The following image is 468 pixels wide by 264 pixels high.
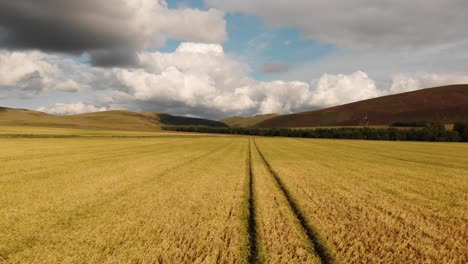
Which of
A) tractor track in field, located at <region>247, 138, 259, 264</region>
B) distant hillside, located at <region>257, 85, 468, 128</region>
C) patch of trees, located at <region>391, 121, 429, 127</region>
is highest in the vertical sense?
distant hillside, located at <region>257, 85, 468, 128</region>

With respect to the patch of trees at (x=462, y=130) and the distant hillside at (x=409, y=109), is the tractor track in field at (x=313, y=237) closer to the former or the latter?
the patch of trees at (x=462, y=130)

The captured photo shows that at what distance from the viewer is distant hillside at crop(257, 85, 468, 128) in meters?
140

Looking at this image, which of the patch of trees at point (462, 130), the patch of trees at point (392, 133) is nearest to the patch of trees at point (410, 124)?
the patch of trees at point (392, 133)

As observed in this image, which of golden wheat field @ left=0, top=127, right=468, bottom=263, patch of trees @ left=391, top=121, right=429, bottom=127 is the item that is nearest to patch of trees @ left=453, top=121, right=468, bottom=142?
patch of trees @ left=391, top=121, right=429, bottom=127

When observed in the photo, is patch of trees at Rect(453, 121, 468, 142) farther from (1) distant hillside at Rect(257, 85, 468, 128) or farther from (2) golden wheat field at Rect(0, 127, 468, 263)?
(2) golden wheat field at Rect(0, 127, 468, 263)

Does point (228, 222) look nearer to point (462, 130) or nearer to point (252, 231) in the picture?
point (252, 231)

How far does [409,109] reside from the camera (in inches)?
6102

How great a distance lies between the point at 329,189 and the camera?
12.4 metres

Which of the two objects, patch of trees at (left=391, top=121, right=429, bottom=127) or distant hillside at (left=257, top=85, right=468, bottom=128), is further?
distant hillside at (left=257, top=85, right=468, bottom=128)

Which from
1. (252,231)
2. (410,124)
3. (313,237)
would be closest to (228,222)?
(252,231)

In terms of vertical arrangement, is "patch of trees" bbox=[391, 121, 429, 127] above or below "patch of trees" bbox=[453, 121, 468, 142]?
above

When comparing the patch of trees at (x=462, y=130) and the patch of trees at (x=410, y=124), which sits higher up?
the patch of trees at (x=410, y=124)

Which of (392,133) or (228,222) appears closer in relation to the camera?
(228,222)

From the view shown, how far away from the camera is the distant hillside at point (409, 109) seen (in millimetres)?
140375
